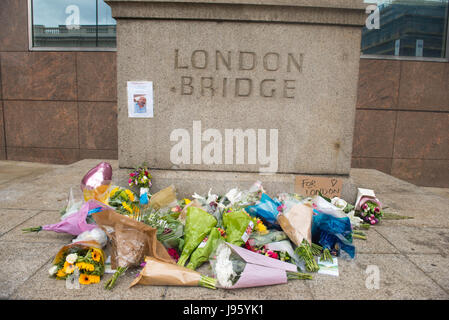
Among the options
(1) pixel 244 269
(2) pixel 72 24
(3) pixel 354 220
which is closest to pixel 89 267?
(1) pixel 244 269

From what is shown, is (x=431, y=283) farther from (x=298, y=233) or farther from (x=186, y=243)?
(x=186, y=243)

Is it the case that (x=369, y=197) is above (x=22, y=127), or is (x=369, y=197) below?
below

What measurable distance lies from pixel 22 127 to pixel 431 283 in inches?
269

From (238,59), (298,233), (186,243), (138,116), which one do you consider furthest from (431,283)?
(138,116)

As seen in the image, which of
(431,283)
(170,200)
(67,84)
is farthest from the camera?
(67,84)

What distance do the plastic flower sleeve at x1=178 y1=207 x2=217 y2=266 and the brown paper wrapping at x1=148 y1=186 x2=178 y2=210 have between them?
636 millimetres

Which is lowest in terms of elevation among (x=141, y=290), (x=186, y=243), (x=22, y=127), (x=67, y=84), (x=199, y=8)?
(x=141, y=290)

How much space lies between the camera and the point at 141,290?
197 centimetres

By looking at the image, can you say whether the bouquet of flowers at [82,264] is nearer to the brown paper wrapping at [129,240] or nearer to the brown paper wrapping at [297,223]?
the brown paper wrapping at [129,240]

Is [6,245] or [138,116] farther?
[138,116]

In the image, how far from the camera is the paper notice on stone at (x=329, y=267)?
223 cm

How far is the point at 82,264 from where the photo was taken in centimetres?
204

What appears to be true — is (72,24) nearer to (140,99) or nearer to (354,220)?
(140,99)

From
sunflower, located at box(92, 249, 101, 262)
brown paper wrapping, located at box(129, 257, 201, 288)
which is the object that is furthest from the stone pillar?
brown paper wrapping, located at box(129, 257, 201, 288)
